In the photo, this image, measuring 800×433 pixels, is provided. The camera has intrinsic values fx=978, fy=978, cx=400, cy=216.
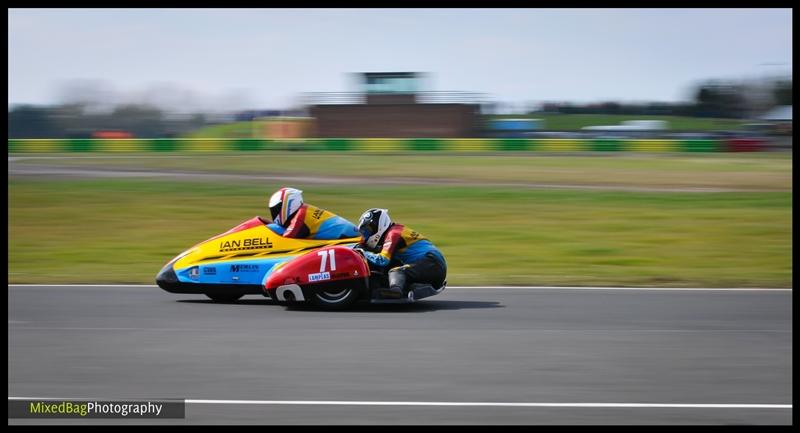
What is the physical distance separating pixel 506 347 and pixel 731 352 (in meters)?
1.98

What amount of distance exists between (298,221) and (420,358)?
3.49 meters

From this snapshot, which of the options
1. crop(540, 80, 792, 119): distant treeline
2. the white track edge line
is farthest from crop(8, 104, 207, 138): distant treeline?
the white track edge line

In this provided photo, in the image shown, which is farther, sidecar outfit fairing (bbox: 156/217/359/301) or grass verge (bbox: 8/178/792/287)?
grass verge (bbox: 8/178/792/287)

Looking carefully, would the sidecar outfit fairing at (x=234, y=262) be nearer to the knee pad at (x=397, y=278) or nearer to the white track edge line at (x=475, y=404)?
Result: the knee pad at (x=397, y=278)

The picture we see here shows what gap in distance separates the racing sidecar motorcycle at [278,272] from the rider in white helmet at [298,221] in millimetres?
104

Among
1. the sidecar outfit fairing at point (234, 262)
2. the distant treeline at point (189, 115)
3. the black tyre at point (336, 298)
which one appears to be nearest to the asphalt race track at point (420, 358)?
the black tyre at point (336, 298)

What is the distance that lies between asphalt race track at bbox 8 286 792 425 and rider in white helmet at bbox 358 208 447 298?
385 millimetres

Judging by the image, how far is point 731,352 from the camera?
8648 mm

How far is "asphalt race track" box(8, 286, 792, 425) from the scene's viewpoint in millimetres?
6621

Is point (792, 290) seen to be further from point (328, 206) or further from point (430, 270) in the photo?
point (328, 206)

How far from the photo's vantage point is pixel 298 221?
11.3 meters

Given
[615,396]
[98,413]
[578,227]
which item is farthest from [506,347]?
[578,227]

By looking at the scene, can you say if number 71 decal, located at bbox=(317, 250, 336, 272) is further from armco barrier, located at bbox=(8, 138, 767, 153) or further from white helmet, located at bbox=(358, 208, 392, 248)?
armco barrier, located at bbox=(8, 138, 767, 153)

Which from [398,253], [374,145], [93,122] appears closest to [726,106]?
[374,145]
